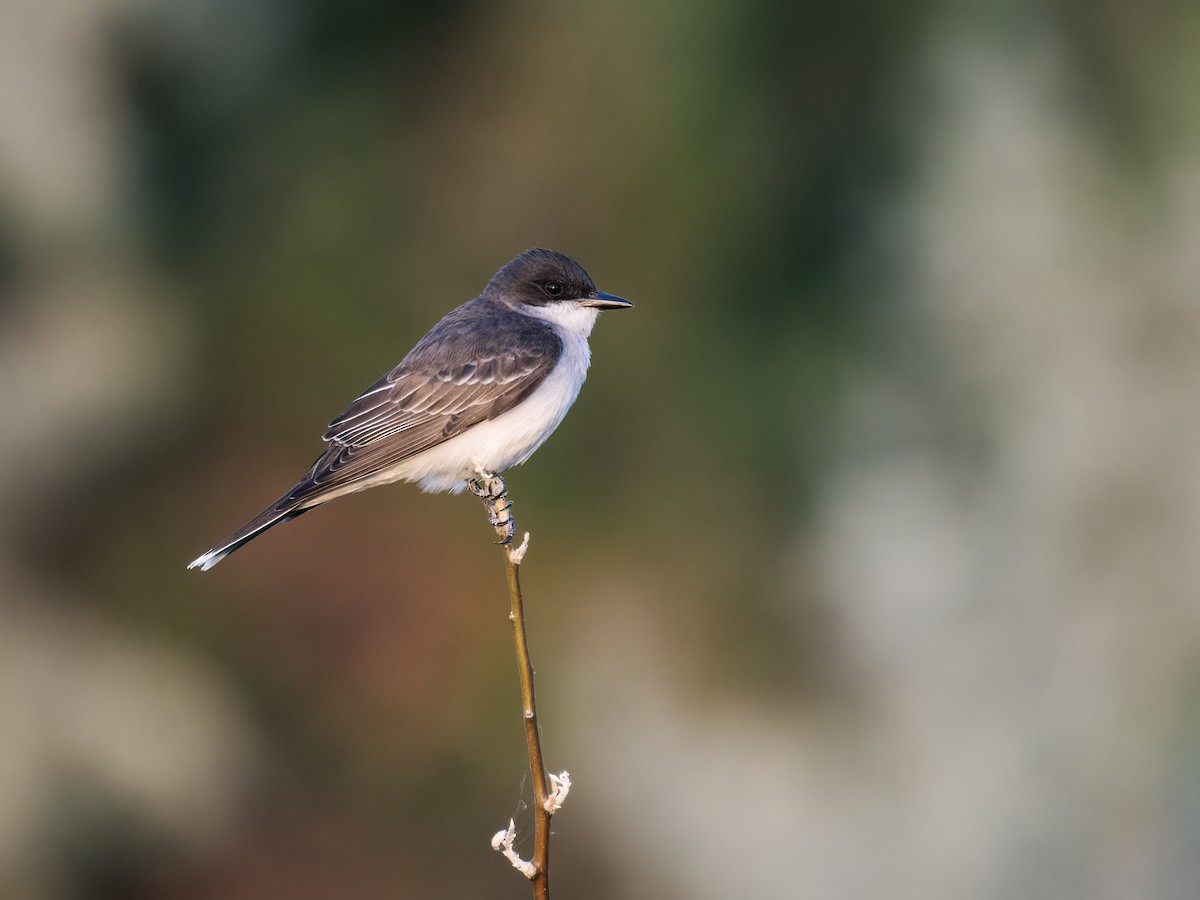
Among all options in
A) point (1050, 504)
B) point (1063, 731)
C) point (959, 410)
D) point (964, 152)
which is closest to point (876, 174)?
point (964, 152)

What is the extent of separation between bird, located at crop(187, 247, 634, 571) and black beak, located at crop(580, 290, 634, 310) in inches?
0.6

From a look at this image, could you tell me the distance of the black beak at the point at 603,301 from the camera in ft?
18.1

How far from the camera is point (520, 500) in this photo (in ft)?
33.9

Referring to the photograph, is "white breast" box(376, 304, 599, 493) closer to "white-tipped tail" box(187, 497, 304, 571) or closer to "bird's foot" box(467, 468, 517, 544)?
"bird's foot" box(467, 468, 517, 544)

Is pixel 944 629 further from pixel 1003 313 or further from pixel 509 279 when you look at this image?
pixel 509 279

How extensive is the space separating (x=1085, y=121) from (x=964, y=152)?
0.91 m

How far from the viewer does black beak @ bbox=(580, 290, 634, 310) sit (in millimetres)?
5503

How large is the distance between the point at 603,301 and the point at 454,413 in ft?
2.84

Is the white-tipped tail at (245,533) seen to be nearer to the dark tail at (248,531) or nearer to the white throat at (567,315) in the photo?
the dark tail at (248,531)

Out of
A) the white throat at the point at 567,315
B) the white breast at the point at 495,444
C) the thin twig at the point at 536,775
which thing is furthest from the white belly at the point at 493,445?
the thin twig at the point at 536,775

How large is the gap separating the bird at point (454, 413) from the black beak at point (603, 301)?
2cm

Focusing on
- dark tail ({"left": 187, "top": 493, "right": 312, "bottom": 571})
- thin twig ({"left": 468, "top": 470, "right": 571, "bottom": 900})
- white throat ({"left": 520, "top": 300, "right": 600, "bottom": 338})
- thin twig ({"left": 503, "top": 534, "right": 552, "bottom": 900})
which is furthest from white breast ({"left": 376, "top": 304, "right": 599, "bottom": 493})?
thin twig ({"left": 503, "top": 534, "right": 552, "bottom": 900})

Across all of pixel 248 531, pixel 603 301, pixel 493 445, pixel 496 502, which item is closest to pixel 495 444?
pixel 493 445

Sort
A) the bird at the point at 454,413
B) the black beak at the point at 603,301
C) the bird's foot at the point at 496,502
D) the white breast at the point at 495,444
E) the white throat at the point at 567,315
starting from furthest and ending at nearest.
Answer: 1. the white throat at the point at 567,315
2. the black beak at the point at 603,301
3. the white breast at the point at 495,444
4. the bird at the point at 454,413
5. the bird's foot at the point at 496,502
